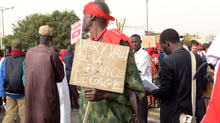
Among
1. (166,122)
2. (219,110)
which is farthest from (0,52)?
(219,110)

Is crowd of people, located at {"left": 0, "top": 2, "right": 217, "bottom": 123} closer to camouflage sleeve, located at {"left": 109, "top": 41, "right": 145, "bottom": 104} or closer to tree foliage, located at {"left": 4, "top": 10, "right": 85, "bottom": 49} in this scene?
camouflage sleeve, located at {"left": 109, "top": 41, "right": 145, "bottom": 104}

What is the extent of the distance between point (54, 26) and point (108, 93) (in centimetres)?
4979

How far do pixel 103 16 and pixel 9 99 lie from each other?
3442 millimetres

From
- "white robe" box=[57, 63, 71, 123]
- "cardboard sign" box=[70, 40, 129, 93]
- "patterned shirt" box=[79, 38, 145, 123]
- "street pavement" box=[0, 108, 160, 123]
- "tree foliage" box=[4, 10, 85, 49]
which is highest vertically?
"tree foliage" box=[4, 10, 85, 49]

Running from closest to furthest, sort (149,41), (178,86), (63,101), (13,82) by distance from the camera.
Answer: (178,86) < (13,82) < (63,101) < (149,41)

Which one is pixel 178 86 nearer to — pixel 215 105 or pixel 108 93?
pixel 108 93

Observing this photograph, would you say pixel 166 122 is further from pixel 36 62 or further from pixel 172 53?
pixel 36 62

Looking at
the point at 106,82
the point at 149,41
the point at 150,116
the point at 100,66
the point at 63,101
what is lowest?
the point at 150,116

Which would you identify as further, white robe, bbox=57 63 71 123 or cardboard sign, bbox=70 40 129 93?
white robe, bbox=57 63 71 123

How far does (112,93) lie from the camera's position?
2439mm

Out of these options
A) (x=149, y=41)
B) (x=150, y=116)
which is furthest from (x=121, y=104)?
(x=149, y=41)

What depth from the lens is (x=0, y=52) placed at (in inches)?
356

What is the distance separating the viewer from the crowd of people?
2475mm

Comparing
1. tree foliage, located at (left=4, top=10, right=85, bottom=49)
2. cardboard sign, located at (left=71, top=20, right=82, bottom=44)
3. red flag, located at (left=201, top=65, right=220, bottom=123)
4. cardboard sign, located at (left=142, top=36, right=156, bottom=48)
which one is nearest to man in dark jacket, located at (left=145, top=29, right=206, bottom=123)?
red flag, located at (left=201, top=65, right=220, bottom=123)
